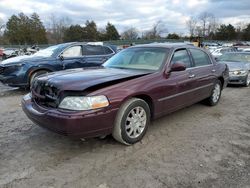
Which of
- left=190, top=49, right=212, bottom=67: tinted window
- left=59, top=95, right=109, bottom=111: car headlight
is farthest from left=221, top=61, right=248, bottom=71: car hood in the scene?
→ left=59, top=95, right=109, bottom=111: car headlight

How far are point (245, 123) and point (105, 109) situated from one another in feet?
10.3

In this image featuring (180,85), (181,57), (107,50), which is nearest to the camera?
(180,85)

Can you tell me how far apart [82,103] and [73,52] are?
5904 millimetres

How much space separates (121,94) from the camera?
356 cm

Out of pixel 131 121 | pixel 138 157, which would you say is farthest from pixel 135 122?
pixel 138 157

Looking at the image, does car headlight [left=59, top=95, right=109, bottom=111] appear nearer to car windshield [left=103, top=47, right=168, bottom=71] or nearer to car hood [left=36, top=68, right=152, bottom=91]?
car hood [left=36, top=68, right=152, bottom=91]

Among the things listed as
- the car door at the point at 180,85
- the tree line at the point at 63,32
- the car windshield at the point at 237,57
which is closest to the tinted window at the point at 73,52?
the car door at the point at 180,85

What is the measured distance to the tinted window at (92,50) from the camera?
29.8 ft

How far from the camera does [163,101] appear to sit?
430cm

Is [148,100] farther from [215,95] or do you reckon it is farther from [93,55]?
[93,55]

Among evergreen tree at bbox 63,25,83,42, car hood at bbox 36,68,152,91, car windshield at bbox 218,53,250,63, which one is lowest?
car windshield at bbox 218,53,250,63

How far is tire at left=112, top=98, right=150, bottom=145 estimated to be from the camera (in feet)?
11.9

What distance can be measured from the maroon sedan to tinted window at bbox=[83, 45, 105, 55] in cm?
399

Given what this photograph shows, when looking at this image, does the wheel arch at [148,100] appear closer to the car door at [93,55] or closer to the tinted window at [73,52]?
the car door at [93,55]
